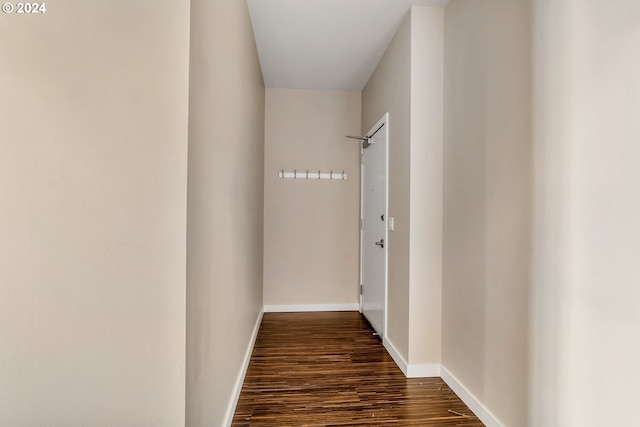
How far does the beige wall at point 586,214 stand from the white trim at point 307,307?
2.42m

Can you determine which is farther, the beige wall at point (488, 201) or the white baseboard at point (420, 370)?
the white baseboard at point (420, 370)

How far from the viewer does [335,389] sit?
6.51 feet

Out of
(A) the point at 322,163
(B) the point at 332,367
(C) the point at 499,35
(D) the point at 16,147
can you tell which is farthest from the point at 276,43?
(B) the point at 332,367

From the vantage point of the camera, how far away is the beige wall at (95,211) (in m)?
0.90

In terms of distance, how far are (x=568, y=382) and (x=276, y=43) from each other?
2999 millimetres

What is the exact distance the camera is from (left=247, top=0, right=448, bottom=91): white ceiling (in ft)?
7.14

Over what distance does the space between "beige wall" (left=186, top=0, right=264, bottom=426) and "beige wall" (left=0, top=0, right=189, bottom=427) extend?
8 centimetres

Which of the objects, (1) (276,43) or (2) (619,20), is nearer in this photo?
(2) (619,20)

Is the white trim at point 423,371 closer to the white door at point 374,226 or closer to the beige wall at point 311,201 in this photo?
the white door at point 374,226

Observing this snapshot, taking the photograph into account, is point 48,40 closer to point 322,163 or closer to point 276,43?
point 276,43

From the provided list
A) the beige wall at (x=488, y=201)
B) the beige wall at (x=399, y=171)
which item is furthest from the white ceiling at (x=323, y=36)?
the beige wall at (x=488, y=201)

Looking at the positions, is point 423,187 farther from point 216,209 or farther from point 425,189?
point 216,209

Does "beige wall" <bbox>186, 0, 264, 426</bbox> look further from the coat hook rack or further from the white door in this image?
the coat hook rack

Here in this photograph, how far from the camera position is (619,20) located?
1.01 meters
